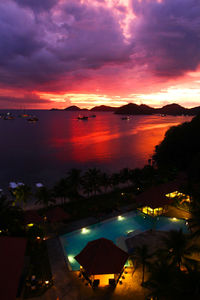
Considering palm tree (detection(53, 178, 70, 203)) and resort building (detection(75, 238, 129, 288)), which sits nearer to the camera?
resort building (detection(75, 238, 129, 288))

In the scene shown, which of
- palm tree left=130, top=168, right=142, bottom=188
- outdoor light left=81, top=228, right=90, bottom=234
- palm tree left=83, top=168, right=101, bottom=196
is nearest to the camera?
outdoor light left=81, top=228, right=90, bottom=234

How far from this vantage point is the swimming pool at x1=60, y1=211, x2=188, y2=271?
77.3ft

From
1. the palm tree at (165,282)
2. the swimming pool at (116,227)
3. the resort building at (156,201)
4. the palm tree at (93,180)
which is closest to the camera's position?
the palm tree at (165,282)

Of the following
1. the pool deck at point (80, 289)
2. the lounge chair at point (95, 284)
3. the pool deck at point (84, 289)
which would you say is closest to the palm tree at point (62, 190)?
the pool deck at point (80, 289)

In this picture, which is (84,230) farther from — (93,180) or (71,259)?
(93,180)

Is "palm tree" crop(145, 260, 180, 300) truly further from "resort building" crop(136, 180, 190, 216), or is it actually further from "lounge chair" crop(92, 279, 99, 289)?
"resort building" crop(136, 180, 190, 216)

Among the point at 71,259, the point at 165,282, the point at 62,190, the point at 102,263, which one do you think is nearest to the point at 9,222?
the point at 71,259

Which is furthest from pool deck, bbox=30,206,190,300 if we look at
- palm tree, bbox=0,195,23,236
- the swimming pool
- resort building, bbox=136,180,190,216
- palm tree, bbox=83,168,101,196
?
palm tree, bbox=83,168,101,196

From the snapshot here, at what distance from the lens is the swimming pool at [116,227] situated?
23.6 m

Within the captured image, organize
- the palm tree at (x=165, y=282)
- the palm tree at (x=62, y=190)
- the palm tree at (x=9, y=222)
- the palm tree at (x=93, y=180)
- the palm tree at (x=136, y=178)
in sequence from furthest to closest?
the palm tree at (x=136, y=178) < the palm tree at (x=93, y=180) < the palm tree at (x=62, y=190) < the palm tree at (x=9, y=222) < the palm tree at (x=165, y=282)

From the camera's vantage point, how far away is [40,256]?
20594 mm

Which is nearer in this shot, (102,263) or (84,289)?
(84,289)

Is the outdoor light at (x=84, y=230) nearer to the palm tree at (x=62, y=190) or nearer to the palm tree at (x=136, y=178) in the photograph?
the palm tree at (x=62, y=190)

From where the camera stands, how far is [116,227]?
86.8ft
